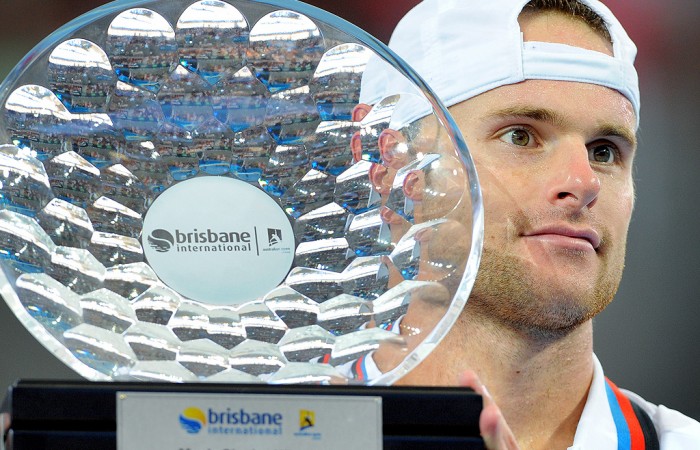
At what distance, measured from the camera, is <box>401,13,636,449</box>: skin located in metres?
1.05

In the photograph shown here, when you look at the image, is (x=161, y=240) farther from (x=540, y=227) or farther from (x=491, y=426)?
(x=540, y=227)

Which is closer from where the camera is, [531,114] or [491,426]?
[491,426]

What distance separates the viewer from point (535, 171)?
1.06m

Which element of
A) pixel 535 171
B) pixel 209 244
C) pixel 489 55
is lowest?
pixel 209 244

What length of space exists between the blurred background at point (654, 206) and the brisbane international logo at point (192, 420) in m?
1.11

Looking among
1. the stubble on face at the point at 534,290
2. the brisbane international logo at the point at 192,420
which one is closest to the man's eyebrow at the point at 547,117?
the stubble on face at the point at 534,290

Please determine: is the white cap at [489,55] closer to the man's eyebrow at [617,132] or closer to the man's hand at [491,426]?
the man's eyebrow at [617,132]

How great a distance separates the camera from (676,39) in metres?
1.68

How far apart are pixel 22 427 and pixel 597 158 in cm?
83

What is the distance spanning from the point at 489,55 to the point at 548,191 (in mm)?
183

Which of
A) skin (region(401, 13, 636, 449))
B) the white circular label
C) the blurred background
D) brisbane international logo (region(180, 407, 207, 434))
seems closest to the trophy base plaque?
brisbane international logo (region(180, 407, 207, 434))

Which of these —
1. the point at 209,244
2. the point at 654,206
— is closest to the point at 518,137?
the point at 209,244

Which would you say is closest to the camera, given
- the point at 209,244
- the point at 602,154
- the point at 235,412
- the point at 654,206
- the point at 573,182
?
the point at 235,412

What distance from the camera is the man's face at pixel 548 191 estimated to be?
105 cm
